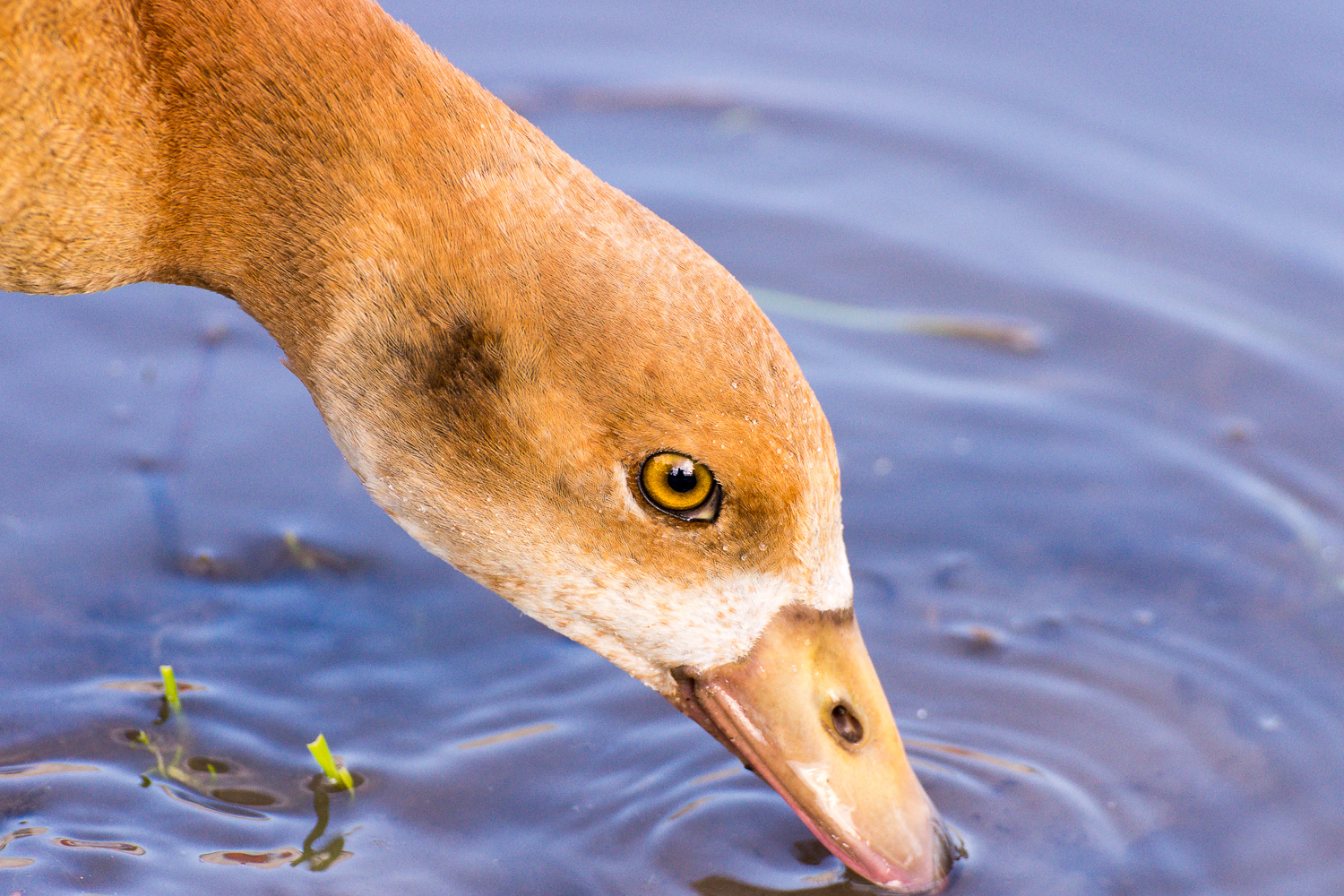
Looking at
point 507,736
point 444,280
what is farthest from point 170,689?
point 444,280

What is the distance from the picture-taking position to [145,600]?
4.89 meters

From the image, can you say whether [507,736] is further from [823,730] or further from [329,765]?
[823,730]

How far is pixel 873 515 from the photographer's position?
A: 18.1 feet

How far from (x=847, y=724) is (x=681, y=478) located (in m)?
0.79

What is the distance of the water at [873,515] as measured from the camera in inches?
164

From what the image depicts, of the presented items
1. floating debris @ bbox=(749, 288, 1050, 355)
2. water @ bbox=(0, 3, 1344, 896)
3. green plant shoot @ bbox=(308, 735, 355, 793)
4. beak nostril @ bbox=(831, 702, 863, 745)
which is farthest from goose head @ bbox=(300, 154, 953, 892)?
floating debris @ bbox=(749, 288, 1050, 355)

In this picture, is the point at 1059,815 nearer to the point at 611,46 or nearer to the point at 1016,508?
the point at 1016,508

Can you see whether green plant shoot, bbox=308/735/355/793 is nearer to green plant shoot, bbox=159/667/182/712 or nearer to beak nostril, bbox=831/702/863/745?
green plant shoot, bbox=159/667/182/712

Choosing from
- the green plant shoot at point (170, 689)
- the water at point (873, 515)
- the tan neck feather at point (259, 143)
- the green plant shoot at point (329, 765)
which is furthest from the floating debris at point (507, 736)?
the tan neck feather at point (259, 143)

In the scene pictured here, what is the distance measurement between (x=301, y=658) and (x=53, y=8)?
2190 mm

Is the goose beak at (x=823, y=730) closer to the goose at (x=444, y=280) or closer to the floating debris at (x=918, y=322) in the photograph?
the goose at (x=444, y=280)

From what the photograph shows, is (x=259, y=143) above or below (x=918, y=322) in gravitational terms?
below

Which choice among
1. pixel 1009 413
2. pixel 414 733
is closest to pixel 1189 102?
pixel 1009 413

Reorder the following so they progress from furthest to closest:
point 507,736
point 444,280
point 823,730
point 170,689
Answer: point 507,736, point 170,689, point 823,730, point 444,280
